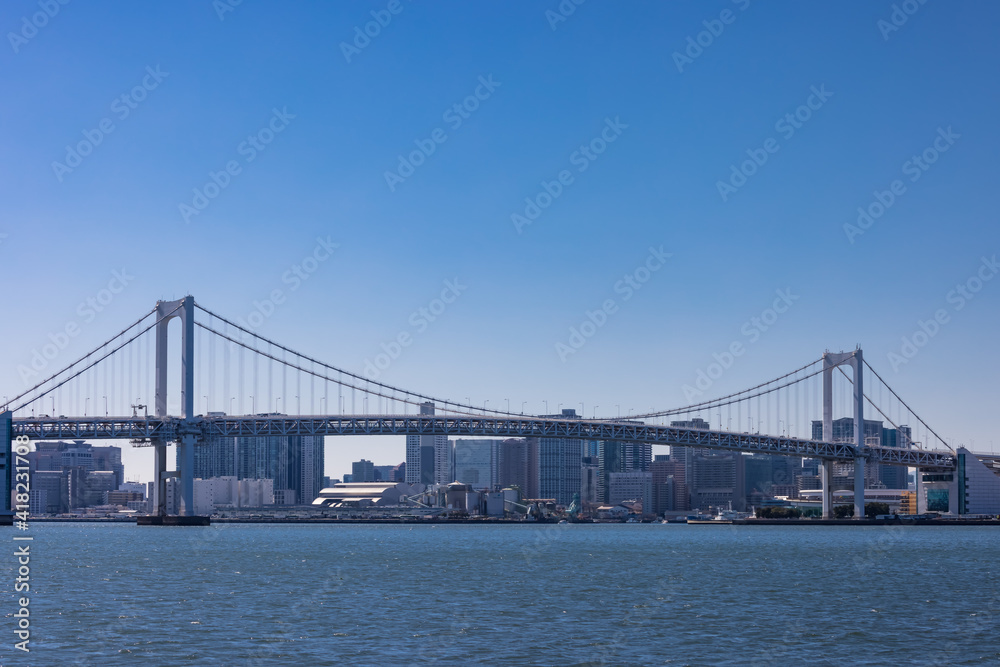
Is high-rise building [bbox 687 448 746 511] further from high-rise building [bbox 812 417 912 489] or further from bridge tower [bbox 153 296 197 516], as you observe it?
bridge tower [bbox 153 296 197 516]

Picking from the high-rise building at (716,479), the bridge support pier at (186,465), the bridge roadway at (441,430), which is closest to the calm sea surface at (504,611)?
the bridge support pier at (186,465)

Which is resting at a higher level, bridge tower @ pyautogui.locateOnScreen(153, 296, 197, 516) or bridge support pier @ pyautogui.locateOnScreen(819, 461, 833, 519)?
bridge tower @ pyautogui.locateOnScreen(153, 296, 197, 516)

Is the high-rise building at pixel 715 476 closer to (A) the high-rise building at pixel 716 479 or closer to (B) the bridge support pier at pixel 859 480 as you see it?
(A) the high-rise building at pixel 716 479

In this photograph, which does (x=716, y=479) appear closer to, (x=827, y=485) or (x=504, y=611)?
(x=827, y=485)

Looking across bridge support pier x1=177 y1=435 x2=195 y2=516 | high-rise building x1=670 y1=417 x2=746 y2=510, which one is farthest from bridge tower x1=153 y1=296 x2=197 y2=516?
high-rise building x1=670 y1=417 x2=746 y2=510

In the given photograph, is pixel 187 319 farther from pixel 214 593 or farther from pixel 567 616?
pixel 567 616

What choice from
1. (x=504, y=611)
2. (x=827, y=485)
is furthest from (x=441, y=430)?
(x=504, y=611)

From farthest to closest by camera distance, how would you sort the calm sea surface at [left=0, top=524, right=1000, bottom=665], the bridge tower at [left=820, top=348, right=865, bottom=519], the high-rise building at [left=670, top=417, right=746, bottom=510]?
the high-rise building at [left=670, top=417, right=746, bottom=510] → the bridge tower at [left=820, top=348, right=865, bottom=519] → the calm sea surface at [left=0, top=524, right=1000, bottom=665]

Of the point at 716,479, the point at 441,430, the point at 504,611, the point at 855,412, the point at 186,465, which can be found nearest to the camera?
the point at 504,611
